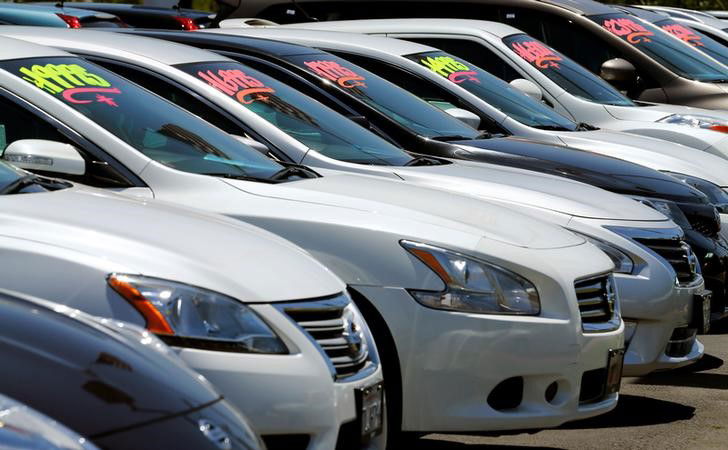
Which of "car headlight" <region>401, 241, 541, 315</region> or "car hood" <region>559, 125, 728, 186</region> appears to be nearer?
"car headlight" <region>401, 241, 541, 315</region>

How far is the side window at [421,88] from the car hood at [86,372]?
19.9 ft

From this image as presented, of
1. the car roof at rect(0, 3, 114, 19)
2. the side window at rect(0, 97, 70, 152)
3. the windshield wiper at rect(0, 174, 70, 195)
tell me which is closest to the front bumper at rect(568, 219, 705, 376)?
the side window at rect(0, 97, 70, 152)

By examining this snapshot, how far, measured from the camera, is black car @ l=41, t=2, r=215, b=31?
13992 mm

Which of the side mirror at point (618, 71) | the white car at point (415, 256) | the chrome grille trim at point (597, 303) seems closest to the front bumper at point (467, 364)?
the white car at point (415, 256)

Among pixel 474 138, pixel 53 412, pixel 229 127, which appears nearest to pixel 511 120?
pixel 474 138

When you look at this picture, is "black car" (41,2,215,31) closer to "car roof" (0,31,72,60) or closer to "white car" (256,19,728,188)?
"white car" (256,19,728,188)

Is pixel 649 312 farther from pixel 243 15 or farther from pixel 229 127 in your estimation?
pixel 243 15

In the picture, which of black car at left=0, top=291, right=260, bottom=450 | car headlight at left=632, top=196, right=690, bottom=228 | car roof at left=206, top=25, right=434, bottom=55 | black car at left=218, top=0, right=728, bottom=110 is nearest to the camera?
black car at left=0, top=291, right=260, bottom=450

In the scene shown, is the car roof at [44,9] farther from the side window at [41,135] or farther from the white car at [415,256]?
the side window at [41,135]

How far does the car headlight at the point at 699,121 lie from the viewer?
11.1 m

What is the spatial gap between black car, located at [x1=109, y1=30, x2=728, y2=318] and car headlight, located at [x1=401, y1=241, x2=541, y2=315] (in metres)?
2.65

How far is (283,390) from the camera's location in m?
3.85

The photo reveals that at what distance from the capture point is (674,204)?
25.9ft

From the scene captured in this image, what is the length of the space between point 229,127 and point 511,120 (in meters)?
3.05
